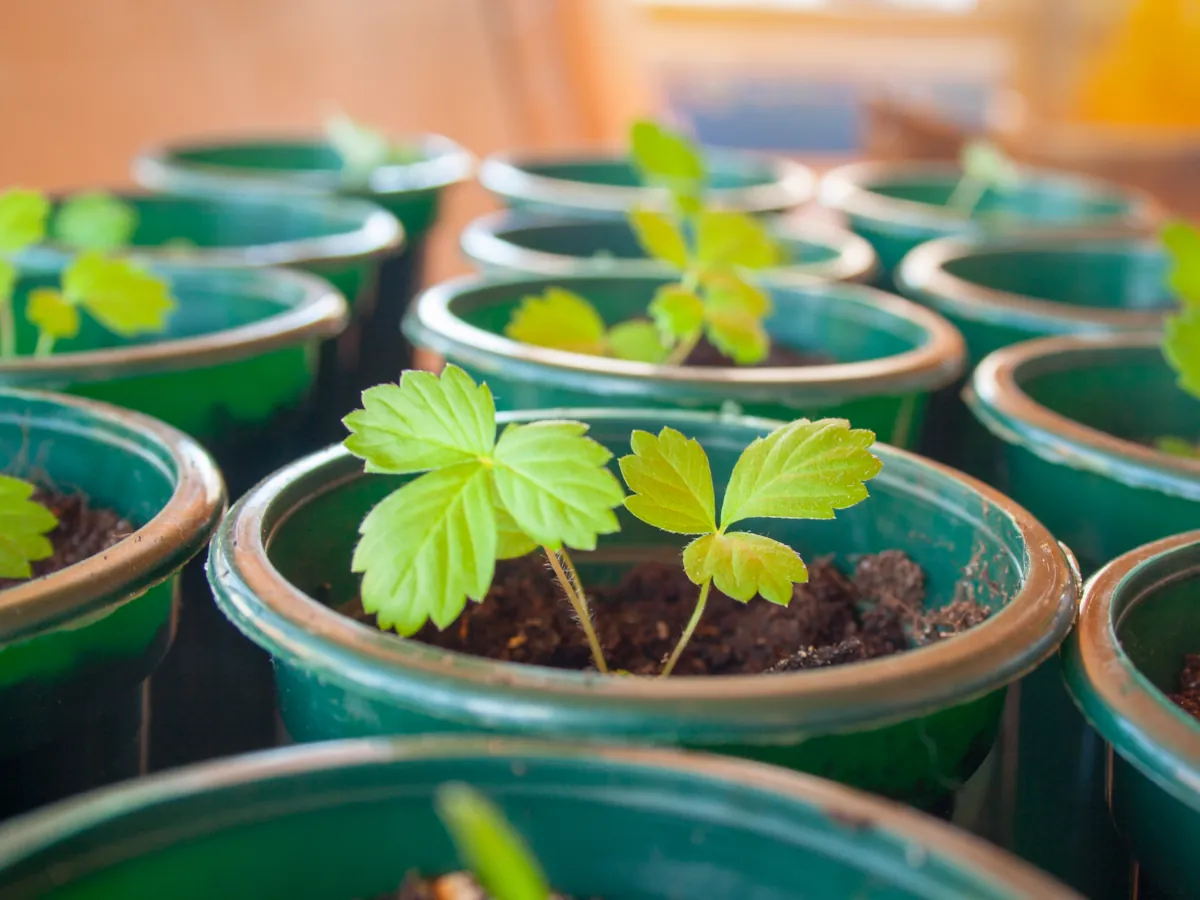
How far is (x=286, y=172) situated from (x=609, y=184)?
52 cm

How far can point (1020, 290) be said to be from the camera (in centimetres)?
147

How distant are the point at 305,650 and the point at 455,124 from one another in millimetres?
2327

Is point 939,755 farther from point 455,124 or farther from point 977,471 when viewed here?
point 455,124

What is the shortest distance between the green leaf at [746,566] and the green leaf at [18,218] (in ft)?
1.87

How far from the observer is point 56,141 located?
6.39 ft

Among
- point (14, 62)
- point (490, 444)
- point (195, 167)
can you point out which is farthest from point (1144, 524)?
point (14, 62)

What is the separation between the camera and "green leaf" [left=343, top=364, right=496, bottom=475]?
1.87ft

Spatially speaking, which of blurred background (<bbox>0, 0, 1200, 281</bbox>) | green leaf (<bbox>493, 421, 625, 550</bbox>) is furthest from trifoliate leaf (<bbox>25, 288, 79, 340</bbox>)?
blurred background (<bbox>0, 0, 1200, 281</bbox>)

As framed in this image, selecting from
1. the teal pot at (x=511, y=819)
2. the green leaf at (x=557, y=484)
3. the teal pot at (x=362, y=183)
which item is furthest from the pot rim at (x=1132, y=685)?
the teal pot at (x=362, y=183)

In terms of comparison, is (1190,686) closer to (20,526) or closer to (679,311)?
(679,311)

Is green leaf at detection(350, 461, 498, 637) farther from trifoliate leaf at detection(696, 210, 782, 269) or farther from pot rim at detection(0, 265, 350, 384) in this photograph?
trifoliate leaf at detection(696, 210, 782, 269)

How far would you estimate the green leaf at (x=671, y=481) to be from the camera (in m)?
0.61

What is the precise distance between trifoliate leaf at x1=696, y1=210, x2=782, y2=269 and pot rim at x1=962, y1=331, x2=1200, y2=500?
213 millimetres

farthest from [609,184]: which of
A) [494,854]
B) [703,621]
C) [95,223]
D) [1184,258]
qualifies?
[494,854]
